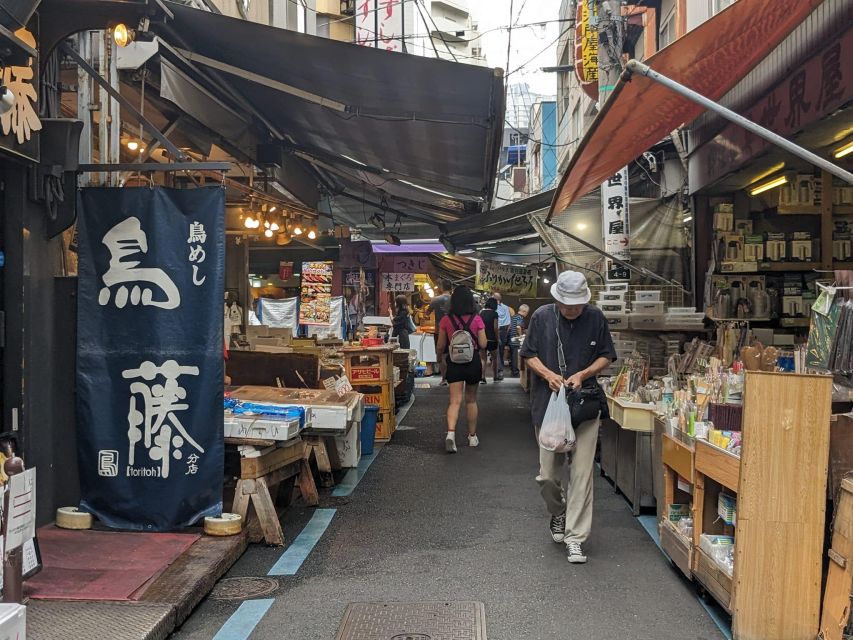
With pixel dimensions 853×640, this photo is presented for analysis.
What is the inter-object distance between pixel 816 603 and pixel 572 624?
1.35 metres

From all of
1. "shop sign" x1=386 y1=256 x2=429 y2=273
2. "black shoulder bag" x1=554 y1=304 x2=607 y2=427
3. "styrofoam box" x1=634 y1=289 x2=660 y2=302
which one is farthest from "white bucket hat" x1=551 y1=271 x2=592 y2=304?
"shop sign" x1=386 y1=256 x2=429 y2=273

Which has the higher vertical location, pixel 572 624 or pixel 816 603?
pixel 816 603

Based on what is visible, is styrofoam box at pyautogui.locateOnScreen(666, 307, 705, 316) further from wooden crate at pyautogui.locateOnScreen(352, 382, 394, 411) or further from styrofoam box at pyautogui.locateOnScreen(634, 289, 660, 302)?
wooden crate at pyautogui.locateOnScreen(352, 382, 394, 411)

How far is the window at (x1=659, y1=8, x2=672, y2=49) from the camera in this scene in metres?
14.1

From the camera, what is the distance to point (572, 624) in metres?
4.67

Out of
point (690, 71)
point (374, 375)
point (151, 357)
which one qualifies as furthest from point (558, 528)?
point (374, 375)

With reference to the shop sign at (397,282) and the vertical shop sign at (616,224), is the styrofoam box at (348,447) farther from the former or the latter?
the shop sign at (397,282)

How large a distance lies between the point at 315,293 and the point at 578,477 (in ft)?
34.4

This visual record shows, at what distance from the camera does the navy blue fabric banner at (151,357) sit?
5.83m

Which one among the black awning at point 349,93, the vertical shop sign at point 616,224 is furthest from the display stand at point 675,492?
the vertical shop sign at point 616,224

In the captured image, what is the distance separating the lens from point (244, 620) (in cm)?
473

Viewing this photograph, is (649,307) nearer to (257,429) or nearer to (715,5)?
(715,5)

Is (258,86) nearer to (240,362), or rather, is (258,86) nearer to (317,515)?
(240,362)

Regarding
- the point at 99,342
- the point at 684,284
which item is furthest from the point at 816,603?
the point at 684,284
